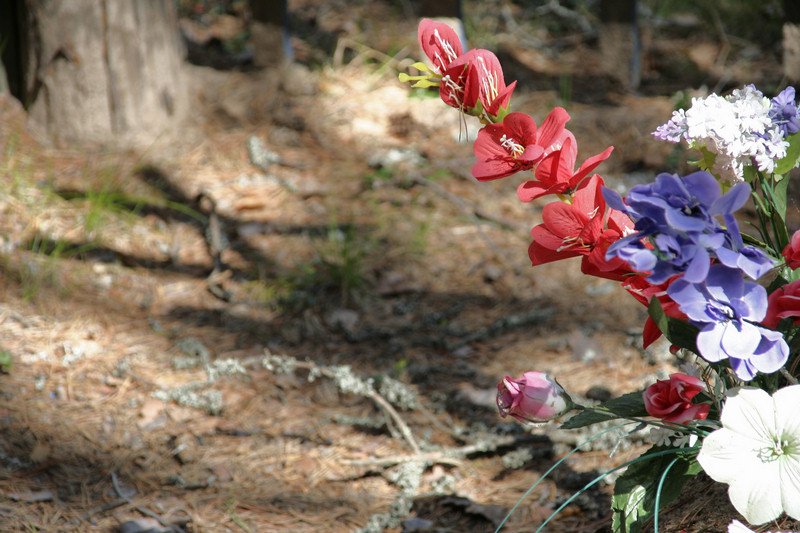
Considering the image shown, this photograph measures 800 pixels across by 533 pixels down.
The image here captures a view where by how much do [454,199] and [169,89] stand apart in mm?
1442

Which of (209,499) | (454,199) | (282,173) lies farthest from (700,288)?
(282,173)

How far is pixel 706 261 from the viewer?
2.60 ft

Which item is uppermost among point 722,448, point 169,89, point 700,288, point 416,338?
point 700,288

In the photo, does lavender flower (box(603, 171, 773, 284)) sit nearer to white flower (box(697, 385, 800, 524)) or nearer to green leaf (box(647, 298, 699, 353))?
green leaf (box(647, 298, 699, 353))

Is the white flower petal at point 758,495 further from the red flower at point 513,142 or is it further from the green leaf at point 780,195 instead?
the red flower at point 513,142

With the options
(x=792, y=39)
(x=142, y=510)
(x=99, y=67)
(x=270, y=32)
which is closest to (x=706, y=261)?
(x=142, y=510)

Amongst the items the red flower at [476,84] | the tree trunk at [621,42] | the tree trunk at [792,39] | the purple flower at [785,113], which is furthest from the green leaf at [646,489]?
the tree trunk at [621,42]

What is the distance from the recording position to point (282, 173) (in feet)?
10.6

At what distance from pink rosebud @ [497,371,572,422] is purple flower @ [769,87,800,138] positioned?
0.51 metres

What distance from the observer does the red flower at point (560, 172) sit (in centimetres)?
104

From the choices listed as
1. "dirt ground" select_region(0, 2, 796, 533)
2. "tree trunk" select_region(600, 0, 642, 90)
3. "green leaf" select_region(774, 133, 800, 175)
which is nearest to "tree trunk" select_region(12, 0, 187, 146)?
"dirt ground" select_region(0, 2, 796, 533)

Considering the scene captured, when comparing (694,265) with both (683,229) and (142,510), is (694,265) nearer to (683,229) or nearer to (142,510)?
(683,229)

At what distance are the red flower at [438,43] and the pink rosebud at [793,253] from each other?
571 millimetres

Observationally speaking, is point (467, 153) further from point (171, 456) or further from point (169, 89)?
point (171, 456)
